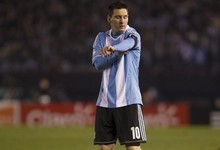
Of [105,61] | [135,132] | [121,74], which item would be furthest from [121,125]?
[105,61]

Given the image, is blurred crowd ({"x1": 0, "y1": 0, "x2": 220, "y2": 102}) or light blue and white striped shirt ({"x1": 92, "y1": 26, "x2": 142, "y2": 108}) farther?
blurred crowd ({"x1": 0, "y1": 0, "x2": 220, "y2": 102})

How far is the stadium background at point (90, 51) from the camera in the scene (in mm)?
25547

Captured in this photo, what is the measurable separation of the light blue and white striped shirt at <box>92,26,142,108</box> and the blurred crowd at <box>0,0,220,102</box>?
696 inches

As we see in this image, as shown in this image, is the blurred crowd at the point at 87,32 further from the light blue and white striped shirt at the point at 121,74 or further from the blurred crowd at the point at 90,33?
the light blue and white striped shirt at the point at 121,74

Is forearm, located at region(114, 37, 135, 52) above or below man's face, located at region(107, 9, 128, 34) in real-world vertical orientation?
below

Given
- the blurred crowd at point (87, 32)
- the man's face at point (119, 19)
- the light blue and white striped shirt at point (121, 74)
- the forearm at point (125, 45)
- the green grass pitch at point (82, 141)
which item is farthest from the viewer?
the blurred crowd at point (87, 32)

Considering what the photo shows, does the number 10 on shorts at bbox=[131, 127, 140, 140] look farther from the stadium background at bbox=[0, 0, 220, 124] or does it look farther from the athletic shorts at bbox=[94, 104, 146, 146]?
the stadium background at bbox=[0, 0, 220, 124]

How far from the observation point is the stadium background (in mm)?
25547

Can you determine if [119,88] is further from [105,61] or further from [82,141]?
[82,141]

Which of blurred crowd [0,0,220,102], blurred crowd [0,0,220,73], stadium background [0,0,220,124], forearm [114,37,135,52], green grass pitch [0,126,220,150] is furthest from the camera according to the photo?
blurred crowd [0,0,220,73]

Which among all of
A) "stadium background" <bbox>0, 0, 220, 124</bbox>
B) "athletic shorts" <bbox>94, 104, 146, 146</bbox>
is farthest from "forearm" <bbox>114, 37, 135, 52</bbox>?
"stadium background" <bbox>0, 0, 220, 124</bbox>

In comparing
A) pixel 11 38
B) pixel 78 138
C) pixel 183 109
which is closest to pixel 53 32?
pixel 11 38

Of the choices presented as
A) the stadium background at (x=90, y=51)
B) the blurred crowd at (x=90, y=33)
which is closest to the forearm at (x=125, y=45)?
the stadium background at (x=90, y=51)

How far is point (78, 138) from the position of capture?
59.1 ft
